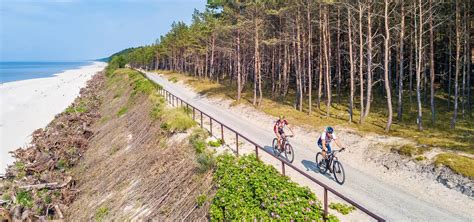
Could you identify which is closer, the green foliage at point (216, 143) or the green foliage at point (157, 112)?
the green foliage at point (216, 143)

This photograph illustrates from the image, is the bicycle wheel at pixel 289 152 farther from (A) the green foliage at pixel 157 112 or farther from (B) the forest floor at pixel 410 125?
(A) the green foliage at pixel 157 112

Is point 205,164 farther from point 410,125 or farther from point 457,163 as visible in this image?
point 410,125

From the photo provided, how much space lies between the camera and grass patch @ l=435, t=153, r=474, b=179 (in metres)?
12.2

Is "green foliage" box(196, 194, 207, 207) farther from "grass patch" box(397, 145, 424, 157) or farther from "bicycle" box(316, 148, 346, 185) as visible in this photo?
"grass patch" box(397, 145, 424, 157)

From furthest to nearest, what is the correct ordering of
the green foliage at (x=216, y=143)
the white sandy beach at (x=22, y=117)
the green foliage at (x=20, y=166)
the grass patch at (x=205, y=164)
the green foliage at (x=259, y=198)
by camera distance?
the white sandy beach at (x=22, y=117) < the green foliage at (x=20, y=166) < the green foliage at (x=216, y=143) < the grass patch at (x=205, y=164) < the green foliage at (x=259, y=198)

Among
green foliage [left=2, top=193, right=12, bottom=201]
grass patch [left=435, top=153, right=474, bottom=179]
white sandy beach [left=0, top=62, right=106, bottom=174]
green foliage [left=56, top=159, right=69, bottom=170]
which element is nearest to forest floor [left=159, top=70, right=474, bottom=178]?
grass patch [left=435, top=153, right=474, bottom=179]

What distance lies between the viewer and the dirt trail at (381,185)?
10.3 metres

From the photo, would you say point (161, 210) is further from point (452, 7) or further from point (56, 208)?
point (452, 7)

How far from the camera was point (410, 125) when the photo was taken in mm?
24688

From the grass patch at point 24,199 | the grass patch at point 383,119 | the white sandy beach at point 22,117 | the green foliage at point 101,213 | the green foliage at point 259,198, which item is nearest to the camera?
the green foliage at point 259,198

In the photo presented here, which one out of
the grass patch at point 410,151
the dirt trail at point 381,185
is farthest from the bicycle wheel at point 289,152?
the grass patch at point 410,151

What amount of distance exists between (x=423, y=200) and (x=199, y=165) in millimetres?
8384

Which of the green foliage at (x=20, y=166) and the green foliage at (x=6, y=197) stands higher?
the green foliage at (x=20, y=166)

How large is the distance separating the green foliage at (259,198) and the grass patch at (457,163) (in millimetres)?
6988
